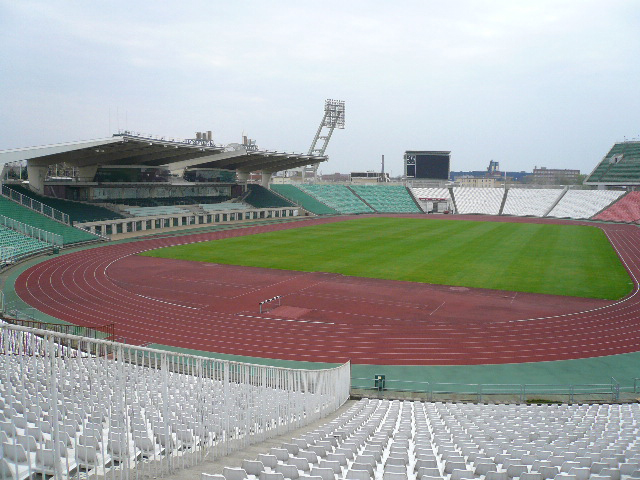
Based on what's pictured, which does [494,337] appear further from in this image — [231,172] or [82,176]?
[231,172]

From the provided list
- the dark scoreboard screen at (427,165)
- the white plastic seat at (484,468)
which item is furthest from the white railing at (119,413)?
the dark scoreboard screen at (427,165)

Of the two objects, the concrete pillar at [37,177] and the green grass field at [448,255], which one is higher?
the concrete pillar at [37,177]

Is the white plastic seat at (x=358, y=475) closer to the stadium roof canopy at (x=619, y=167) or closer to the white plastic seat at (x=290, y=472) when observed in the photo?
the white plastic seat at (x=290, y=472)

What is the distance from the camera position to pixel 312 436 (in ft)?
29.3

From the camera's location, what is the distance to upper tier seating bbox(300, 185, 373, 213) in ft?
309

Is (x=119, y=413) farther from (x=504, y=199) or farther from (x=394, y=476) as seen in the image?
(x=504, y=199)

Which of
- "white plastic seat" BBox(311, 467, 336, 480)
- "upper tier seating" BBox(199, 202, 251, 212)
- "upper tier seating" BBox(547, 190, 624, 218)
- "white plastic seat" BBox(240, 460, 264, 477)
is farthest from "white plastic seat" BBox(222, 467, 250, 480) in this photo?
"upper tier seating" BBox(547, 190, 624, 218)

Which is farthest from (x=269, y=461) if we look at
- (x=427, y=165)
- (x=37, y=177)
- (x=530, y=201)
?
(x=427, y=165)

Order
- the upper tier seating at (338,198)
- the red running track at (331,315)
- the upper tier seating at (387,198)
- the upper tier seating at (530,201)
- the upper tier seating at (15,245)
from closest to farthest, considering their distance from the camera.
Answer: the red running track at (331,315) < the upper tier seating at (15,245) < the upper tier seating at (530,201) < the upper tier seating at (338,198) < the upper tier seating at (387,198)

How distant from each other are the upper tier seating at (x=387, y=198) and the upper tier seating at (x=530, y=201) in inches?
675

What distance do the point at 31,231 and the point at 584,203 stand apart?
84289mm

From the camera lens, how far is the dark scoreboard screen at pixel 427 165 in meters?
111

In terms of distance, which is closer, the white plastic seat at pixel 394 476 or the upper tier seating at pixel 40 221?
the white plastic seat at pixel 394 476

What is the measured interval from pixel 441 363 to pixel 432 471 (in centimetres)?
1282
